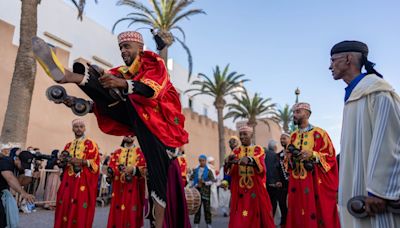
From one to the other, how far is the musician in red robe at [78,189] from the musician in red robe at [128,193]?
1.28ft

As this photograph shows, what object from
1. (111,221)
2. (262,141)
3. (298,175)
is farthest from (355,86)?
(262,141)

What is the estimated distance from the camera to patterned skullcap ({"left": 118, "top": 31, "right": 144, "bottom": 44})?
3428mm

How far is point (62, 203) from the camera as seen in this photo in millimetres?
6504

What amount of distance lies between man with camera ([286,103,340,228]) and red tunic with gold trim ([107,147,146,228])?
8.81 feet

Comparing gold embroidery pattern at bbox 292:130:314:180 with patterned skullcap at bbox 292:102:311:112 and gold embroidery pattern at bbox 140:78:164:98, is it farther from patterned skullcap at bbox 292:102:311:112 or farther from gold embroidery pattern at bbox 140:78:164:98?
gold embroidery pattern at bbox 140:78:164:98

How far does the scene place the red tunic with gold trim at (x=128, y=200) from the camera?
21.9ft

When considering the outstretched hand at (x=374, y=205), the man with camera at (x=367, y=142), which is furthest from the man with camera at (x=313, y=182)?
the outstretched hand at (x=374, y=205)

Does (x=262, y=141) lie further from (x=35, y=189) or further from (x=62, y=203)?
(x=62, y=203)

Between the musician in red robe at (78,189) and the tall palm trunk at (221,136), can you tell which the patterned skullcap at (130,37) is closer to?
the musician in red robe at (78,189)

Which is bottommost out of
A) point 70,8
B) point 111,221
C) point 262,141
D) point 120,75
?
point 111,221

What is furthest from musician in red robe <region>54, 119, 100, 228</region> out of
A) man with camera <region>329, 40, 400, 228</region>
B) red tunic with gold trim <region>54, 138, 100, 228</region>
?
man with camera <region>329, 40, 400, 228</region>

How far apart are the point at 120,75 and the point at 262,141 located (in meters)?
53.4

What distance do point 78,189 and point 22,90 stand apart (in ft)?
19.1

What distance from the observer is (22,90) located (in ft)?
36.2
